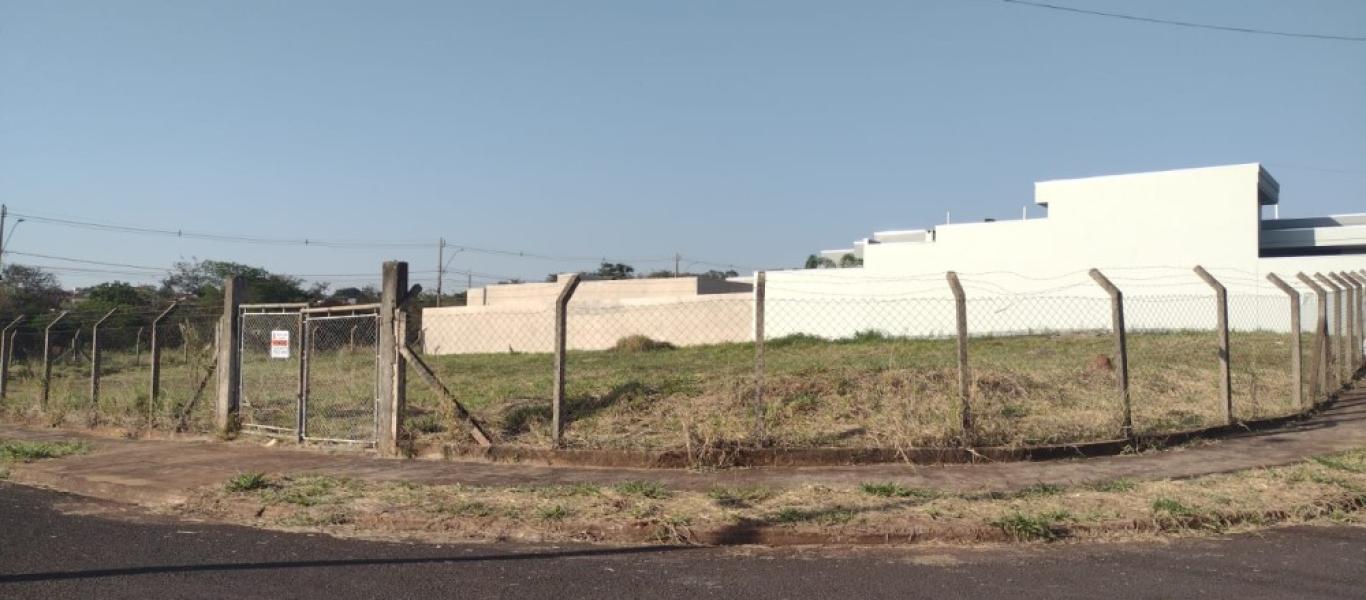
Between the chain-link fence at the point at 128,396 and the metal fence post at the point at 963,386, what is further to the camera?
the chain-link fence at the point at 128,396

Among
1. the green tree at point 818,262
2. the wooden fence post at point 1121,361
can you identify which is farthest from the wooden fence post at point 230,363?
the green tree at point 818,262

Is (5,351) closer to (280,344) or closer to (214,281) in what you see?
(280,344)

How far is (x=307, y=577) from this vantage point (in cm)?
605

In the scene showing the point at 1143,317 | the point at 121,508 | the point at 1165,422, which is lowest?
the point at 121,508

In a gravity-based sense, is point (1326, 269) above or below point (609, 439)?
above

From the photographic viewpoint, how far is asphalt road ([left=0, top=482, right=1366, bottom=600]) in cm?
569

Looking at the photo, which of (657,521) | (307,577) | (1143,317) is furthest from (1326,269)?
(307,577)

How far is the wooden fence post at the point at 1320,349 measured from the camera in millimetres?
13094

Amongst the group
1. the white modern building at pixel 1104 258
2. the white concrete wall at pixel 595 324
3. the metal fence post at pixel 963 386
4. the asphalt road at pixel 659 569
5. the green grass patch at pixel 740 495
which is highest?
the white modern building at pixel 1104 258

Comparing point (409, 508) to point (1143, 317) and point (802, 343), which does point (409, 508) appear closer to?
point (802, 343)

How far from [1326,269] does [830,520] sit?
2914cm

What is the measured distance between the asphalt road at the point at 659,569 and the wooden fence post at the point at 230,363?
5527 mm

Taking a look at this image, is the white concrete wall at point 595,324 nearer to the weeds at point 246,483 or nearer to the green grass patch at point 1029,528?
the weeds at point 246,483

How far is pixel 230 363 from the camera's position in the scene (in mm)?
12938
